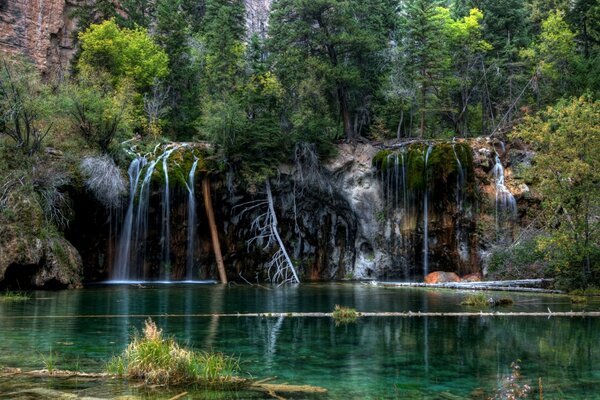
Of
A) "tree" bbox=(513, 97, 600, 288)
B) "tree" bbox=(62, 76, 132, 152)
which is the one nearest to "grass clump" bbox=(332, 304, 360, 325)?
"tree" bbox=(513, 97, 600, 288)

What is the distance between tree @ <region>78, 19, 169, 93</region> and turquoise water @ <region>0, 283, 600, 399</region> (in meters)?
23.5

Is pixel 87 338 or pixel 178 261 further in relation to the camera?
pixel 178 261

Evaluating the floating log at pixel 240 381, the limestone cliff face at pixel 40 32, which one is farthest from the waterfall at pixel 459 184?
the limestone cliff face at pixel 40 32

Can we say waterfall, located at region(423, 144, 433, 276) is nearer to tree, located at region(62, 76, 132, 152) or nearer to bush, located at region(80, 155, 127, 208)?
bush, located at region(80, 155, 127, 208)

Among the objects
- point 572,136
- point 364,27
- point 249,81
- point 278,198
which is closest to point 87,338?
point 572,136

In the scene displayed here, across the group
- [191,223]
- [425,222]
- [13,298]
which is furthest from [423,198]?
[13,298]

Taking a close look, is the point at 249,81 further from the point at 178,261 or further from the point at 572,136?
the point at 572,136

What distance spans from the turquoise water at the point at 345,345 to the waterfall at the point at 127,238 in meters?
11.5

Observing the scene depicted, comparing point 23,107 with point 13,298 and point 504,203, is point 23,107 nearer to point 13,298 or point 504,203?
point 13,298

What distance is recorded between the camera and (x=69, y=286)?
2203 centimetres

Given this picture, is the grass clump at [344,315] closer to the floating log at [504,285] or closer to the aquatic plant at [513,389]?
the aquatic plant at [513,389]

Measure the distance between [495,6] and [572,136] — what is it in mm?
25899

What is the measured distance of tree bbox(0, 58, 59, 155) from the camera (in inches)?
909

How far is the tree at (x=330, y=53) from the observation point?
31266mm
